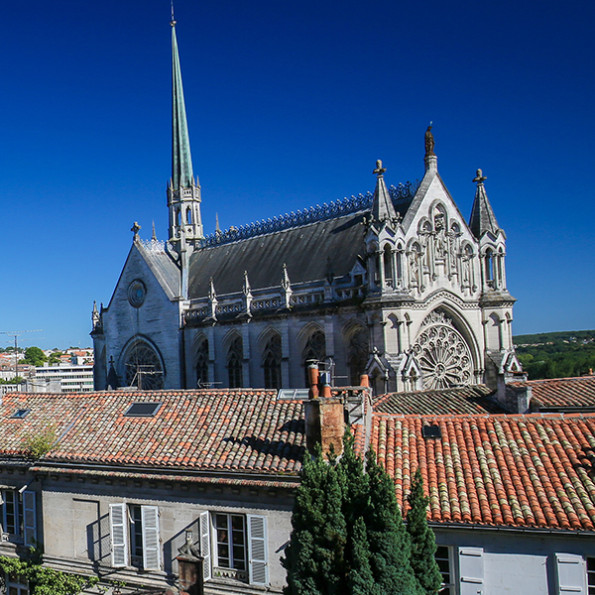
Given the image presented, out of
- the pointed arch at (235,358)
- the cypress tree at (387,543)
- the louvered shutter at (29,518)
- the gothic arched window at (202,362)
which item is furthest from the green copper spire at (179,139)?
the cypress tree at (387,543)

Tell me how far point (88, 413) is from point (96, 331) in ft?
108

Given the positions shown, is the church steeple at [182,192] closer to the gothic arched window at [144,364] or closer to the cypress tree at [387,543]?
the gothic arched window at [144,364]

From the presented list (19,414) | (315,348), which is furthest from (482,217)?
(19,414)

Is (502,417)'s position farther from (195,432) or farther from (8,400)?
(8,400)

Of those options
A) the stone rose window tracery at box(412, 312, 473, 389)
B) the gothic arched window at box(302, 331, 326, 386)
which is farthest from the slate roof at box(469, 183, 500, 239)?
the gothic arched window at box(302, 331, 326, 386)

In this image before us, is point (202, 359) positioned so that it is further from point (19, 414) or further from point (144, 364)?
point (19, 414)

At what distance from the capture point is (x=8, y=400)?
82.4 feet

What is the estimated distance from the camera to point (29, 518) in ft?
67.3

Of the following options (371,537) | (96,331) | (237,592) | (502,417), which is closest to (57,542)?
(237,592)

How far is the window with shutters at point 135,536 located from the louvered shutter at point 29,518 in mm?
3087

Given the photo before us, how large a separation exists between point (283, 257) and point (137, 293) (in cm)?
1244

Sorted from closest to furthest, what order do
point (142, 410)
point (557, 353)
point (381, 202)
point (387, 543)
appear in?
point (387, 543), point (142, 410), point (381, 202), point (557, 353)

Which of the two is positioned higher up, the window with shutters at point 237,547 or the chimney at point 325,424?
the chimney at point 325,424

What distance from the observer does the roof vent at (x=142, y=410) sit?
2160cm
